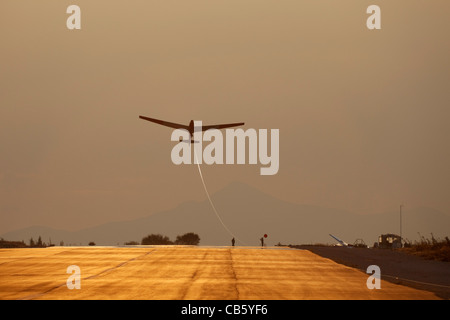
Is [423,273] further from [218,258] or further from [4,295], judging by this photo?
[4,295]

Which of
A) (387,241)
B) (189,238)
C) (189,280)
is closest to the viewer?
(189,280)

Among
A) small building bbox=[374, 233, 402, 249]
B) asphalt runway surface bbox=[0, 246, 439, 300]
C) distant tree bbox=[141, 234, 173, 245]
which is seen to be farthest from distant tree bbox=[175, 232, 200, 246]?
asphalt runway surface bbox=[0, 246, 439, 300]

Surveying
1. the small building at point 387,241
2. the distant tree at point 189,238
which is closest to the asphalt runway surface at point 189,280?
the small building at point 387,241

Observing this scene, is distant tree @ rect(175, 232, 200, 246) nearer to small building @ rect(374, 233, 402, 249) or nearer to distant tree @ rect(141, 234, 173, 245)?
distant tree @ rect(141, 234, 173, 245)

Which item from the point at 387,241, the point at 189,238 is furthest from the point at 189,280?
the point at 189,238

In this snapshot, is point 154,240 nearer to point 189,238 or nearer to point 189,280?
point 189,238

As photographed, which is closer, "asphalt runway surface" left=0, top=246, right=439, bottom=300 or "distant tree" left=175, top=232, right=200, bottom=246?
"asphalt runway surface" left=0, top=246, right=439, bottom=300

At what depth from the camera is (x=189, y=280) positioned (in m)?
28.2

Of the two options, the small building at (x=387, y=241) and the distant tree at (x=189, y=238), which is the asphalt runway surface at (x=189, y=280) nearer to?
the small building at (x=387, y=241)

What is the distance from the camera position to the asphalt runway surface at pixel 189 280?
22953 mm

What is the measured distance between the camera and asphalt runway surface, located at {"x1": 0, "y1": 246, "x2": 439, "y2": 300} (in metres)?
23.0

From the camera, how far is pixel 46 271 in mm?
32188

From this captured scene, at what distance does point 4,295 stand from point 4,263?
15097mm
